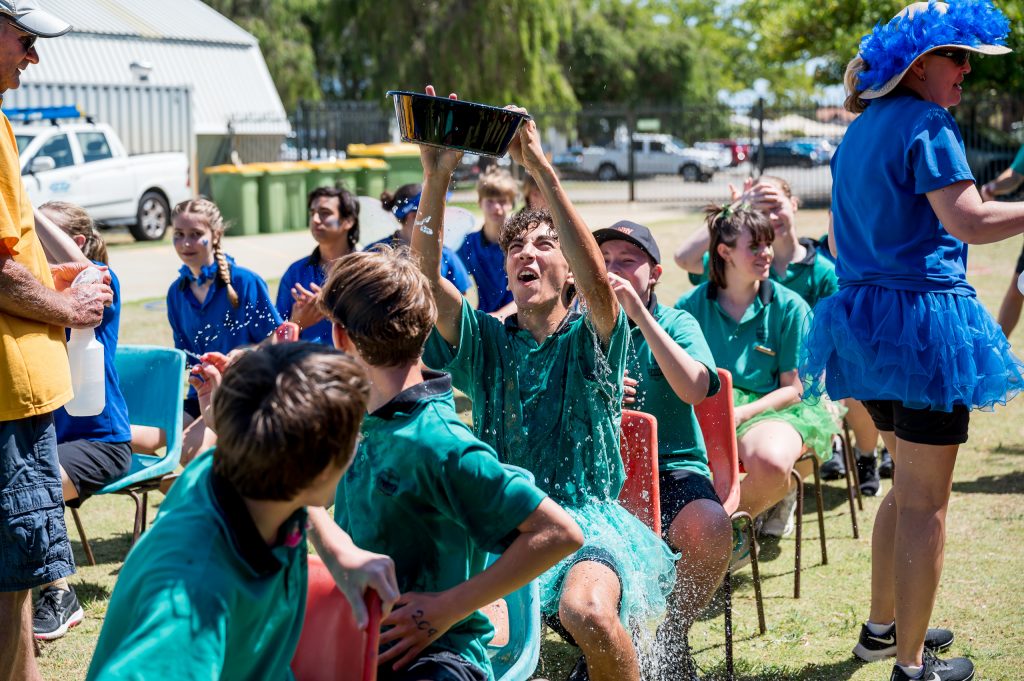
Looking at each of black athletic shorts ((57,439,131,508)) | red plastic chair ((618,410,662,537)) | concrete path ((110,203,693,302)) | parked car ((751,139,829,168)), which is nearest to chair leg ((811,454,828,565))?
red plastic chair ((618,410,662,537))

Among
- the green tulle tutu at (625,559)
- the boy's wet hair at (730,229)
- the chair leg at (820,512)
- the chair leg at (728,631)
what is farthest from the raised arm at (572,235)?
the chair leg at (820,512)

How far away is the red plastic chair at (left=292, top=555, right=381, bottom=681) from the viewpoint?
6.68 feet

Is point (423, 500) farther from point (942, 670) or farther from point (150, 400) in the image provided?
point (150, 400)

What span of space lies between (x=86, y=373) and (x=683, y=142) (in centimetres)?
3219

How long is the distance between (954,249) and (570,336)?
121cm

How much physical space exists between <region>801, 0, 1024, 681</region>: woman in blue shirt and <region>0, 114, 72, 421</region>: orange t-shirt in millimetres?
2352

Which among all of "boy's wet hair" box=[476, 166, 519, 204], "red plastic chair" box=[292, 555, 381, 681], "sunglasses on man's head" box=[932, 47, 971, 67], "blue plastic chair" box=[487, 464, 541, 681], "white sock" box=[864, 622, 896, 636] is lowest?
"white sock" box=[864, 622, 896, 636]

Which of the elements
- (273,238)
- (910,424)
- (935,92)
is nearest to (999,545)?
(910,424)

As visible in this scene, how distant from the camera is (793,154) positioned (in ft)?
99.8

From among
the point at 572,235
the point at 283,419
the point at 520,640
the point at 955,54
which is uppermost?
the point at 955,54

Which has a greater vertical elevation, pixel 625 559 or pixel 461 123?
pixel 461 123

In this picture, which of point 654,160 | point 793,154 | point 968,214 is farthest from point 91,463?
point 654,160

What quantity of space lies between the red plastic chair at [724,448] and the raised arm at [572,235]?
1.05 meters

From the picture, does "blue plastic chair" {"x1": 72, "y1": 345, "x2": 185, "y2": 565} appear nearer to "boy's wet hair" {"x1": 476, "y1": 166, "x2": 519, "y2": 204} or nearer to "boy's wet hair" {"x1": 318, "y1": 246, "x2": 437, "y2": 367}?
"boy's wet hair" {"x1": 476, "y1": 166, "x2": 519, "y2": 204}
